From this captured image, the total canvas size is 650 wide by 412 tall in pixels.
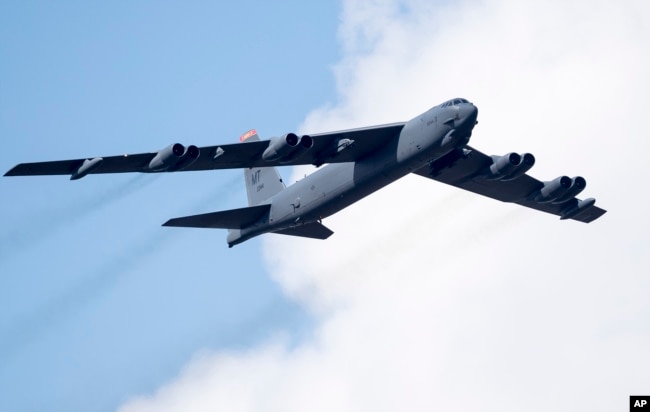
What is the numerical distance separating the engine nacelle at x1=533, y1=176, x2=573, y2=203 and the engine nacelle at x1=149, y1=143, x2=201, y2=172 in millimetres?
18090

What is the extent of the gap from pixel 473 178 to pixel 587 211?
23.9 ft

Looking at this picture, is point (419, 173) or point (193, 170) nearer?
point (193, 170)

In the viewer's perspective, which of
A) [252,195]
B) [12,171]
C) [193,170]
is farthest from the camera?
[252,195]

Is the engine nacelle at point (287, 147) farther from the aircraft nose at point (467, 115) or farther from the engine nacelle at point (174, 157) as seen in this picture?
the aircraft nose at point (467, 115)

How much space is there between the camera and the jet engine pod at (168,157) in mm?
44719

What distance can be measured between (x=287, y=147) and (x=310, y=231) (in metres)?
8.35

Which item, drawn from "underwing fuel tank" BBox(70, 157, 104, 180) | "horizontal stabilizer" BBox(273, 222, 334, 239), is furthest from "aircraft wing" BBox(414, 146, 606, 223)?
"underwing fuel tank" BBox(70, 157, 104, 180)

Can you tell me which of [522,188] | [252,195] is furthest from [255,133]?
[522,188]

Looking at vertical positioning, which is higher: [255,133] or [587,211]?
[255,133]

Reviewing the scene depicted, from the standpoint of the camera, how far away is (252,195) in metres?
56.8

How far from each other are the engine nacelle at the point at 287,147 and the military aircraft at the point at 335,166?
0.04 metres

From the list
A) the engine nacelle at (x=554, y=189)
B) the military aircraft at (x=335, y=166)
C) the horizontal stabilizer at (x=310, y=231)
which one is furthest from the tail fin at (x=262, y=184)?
the engine nacelle at (x=554, y=189)

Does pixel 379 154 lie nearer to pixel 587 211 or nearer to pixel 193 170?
pixel 193 170

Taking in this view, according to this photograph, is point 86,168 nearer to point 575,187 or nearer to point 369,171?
point 369,171
